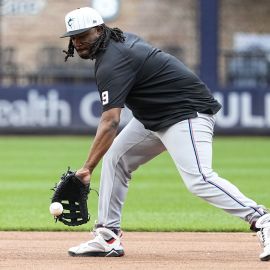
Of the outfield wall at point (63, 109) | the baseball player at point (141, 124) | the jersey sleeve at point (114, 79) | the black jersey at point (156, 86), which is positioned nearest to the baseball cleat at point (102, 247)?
the baseball player at point (141, 124)

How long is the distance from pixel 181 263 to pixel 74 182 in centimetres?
92

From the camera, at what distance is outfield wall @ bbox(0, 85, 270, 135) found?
877 inches

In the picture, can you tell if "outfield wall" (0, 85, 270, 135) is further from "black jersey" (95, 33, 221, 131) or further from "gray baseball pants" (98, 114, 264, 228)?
"black jersey" (95, 33, 221, 131)

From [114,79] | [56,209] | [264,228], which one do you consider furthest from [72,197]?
[264,228]

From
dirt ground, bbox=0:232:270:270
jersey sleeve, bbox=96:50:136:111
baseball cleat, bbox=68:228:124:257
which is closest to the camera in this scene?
jersey sleeve, bbox=96:50:136:111

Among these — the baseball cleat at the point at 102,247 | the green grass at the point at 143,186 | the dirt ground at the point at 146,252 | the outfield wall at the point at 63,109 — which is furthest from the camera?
the outfield wall at the point at 63,109

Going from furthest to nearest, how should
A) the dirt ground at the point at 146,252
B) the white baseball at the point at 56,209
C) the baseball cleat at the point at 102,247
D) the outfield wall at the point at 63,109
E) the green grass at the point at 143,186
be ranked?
the outfield wall at the point at 63,109, the green grass at the point at 143,186, the baseball cleat at the point at 102,247, the white baseball at the point at 56,209, the dirt ground at the point at 146,252

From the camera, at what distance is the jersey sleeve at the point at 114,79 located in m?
6.83

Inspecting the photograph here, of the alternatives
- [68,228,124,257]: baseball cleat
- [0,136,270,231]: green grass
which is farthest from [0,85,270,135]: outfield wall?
[68,228,124,257]: baseball cleat

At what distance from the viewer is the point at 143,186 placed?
42.6 feet

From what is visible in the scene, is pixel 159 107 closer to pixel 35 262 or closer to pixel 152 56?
pixel 152 56

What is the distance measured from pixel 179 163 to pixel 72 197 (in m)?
0.84

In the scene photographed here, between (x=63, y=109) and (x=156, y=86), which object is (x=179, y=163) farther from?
(x=63, y=109)

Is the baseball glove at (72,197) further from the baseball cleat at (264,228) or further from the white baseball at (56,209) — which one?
the baseball cleat at (264,228)
